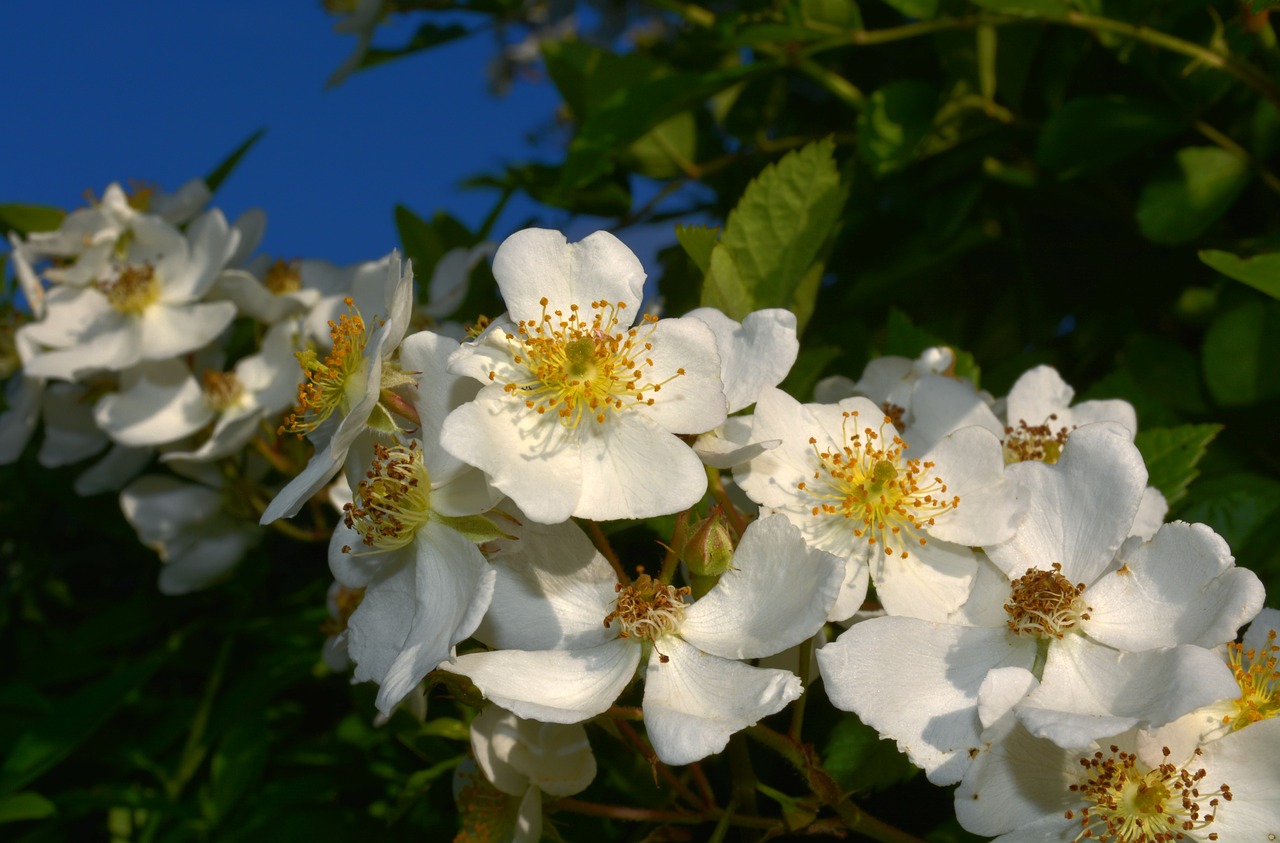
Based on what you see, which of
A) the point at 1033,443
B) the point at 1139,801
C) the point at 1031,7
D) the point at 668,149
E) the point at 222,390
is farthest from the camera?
the point at 668,149

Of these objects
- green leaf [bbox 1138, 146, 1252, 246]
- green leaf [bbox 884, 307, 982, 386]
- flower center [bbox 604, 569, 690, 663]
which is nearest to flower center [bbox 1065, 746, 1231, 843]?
flower center [bbox 604, 569, 690, 663]

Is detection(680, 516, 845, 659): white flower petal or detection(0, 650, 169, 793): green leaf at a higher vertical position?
detection(680, 516, 845, 659): white flower petal

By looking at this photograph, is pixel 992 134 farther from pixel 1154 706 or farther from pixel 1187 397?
pixel 1154 706

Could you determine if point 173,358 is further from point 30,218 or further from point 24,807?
point 24,807

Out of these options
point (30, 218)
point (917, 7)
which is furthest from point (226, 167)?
point (917, 7)

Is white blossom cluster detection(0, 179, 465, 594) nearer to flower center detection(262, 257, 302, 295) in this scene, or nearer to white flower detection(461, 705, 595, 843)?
flower center detection(262, 257, 302, 295)

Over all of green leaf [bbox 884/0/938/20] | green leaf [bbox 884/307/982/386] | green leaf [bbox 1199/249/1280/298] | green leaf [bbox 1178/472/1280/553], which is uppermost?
green leaf [bbox 884/0/938/20]

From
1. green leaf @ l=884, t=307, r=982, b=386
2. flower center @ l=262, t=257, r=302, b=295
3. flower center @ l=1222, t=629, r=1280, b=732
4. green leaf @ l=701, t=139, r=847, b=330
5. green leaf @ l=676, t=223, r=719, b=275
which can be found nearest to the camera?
flower center @ l=1222, t=629, r=1280, b=732
